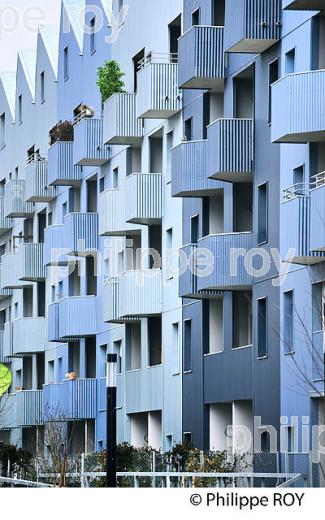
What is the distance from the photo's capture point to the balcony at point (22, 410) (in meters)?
75.3

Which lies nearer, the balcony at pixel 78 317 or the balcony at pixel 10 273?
the balcony at pixel 78 317

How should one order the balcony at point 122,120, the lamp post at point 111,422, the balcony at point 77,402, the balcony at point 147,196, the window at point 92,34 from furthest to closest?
the window at point 92,34 < the balcony at point 77,402 < the balcony at point 122,120 < the balcony at point 147,196 < the lamp post at point 111,422

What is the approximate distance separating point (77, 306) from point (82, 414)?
4.18 meters

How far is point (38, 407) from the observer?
246ft

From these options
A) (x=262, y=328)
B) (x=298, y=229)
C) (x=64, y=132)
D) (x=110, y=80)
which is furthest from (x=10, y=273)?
(x=298, y=229)

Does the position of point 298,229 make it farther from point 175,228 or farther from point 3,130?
point 3,130

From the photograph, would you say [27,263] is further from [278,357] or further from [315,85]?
[315,85]

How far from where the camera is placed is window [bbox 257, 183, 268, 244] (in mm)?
46500

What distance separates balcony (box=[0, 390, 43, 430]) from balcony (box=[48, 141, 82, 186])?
385 inches

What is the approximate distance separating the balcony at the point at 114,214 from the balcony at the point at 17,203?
20.4 metres

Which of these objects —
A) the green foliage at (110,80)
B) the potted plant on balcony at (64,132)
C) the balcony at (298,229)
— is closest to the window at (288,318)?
the balcony at (298,229)

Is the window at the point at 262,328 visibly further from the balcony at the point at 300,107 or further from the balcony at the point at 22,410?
the balcony at the point at 22,410
